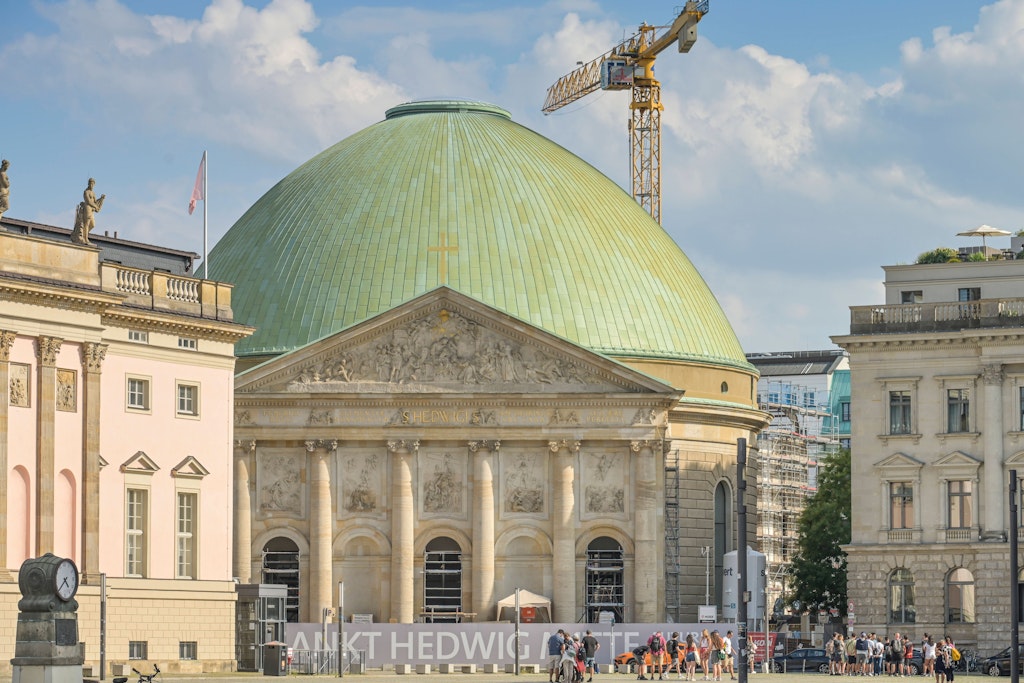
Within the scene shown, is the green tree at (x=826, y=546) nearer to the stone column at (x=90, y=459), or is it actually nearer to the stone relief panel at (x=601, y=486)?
the stone relief panel at (x=601, y=486)

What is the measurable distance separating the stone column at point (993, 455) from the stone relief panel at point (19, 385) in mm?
41905

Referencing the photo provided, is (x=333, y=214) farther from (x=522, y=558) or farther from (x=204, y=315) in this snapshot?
(x=204, y=315)

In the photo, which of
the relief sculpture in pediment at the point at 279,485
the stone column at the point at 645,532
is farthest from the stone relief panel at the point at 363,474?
the stone column at the point at 645,532

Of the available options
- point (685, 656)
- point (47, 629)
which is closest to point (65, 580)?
point (47, 629)

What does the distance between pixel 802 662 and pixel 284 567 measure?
961 inches

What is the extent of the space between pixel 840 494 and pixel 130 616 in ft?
172

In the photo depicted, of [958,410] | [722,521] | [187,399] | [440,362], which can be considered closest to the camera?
[187,399]

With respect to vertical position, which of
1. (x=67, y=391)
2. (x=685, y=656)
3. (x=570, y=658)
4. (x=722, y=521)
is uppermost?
(x=67, y=391)

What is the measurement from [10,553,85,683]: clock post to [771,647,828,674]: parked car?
47.8 metres

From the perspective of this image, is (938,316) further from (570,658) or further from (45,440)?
(45,440)

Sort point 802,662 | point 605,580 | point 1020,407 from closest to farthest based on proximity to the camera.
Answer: point 802,662, point 1020,407, point 605,580

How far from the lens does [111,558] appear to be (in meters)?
80.0

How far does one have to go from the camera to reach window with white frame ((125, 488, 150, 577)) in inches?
3201

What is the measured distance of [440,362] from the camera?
106m
